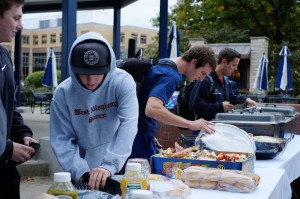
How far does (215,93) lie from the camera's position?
411 cm

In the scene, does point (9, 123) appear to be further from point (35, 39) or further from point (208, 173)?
point (35, 39)

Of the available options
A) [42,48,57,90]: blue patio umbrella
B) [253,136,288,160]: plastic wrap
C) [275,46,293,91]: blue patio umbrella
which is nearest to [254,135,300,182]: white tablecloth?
[253,136,288,160]: plastic wrap

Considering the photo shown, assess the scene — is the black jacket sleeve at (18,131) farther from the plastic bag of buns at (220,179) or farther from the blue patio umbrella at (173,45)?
the blue patio umbrella at (173,45)

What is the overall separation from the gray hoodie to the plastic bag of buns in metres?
0.38

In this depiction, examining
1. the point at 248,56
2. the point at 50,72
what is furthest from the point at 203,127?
the point at 248,56

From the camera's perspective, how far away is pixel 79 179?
1945 millimetres

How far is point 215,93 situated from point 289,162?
3.41ft

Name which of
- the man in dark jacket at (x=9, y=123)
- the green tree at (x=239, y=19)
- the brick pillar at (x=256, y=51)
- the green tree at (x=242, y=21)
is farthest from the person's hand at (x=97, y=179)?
the green tree at (x=239, y=19)

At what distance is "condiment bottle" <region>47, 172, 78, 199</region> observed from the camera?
4.95 feet

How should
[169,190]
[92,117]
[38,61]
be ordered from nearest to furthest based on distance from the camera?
[169,190], [92,117], [38,61]

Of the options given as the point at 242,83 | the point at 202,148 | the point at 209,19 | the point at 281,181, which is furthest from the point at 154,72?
the point at 209,19

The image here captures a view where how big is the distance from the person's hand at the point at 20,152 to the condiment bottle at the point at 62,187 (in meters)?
0.69

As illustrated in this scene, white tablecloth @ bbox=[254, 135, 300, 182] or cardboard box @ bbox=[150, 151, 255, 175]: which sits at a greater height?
cardboard box @ bbox=[150, 151, 255, 175]

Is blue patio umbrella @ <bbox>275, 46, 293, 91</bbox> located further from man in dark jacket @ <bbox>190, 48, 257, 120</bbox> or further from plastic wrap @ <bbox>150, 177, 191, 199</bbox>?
plastic wrap @ <bbox>150, 177, 191, 199</bbox>
